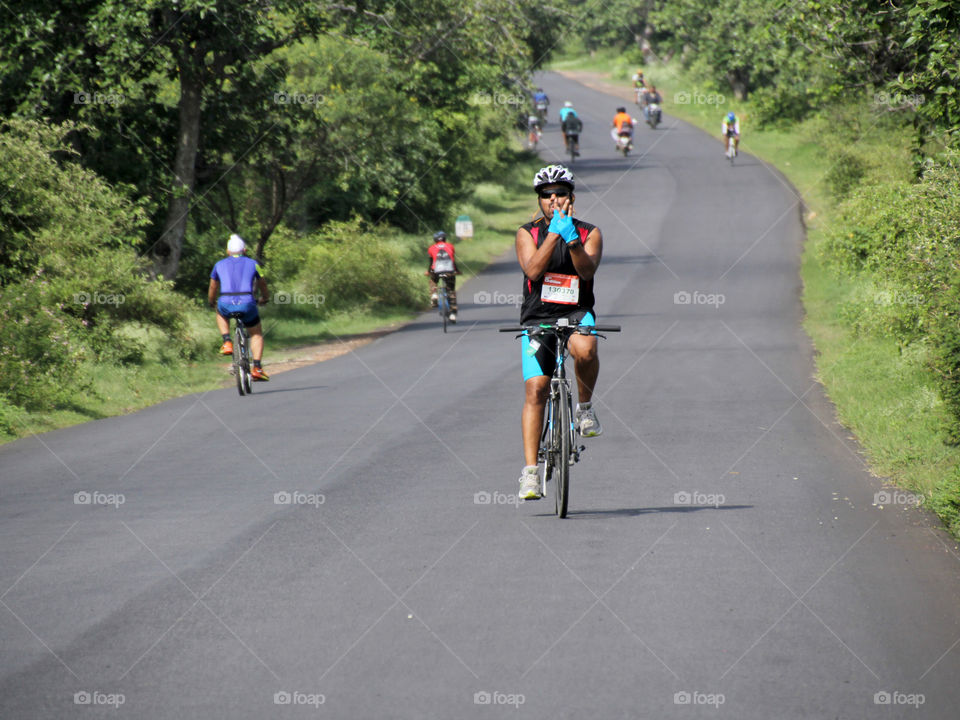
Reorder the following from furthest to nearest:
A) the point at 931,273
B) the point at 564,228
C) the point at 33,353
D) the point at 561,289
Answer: the point at 33,353 → the point at 931,273 → the point at 561,289 → the point at 564,228

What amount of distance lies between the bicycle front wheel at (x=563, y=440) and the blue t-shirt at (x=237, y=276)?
8.50m

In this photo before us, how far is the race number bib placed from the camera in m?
7.81

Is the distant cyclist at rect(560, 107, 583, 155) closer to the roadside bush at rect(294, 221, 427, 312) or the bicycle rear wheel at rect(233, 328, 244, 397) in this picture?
the roadside bush at rect(294, 221, 427, 312)

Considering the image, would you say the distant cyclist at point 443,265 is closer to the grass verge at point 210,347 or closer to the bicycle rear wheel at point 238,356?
the grass verge at point 210,347

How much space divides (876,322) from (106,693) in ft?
39.2

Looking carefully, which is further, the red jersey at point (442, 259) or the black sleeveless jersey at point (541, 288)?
the red jersey at point (442, 259)

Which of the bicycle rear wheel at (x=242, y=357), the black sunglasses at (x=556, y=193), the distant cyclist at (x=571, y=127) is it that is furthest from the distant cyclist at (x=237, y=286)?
the distant cyclist at (x=571, y=127)

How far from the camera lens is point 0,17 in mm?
20266

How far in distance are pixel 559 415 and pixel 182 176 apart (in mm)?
17130

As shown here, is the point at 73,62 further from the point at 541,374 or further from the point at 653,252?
the point at 653,252

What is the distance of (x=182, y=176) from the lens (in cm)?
2342

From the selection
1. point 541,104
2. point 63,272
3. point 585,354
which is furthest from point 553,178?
point 541,104

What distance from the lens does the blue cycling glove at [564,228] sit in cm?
752

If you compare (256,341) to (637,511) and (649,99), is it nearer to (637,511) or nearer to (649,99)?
(637,511)
